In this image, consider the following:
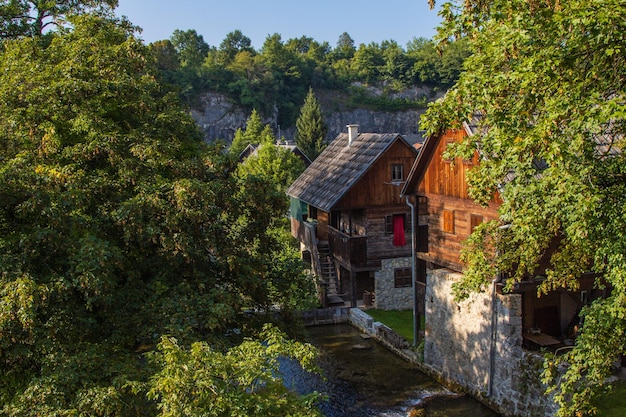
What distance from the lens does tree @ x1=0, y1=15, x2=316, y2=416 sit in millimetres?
10148

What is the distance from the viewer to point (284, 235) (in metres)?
35.0

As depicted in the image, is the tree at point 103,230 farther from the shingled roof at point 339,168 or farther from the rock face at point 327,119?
the rock face at point 327,119

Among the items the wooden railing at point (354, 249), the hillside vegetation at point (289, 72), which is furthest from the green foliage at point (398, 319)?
the hillside vegetation at point (289, 72)

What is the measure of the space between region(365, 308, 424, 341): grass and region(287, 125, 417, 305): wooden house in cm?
130

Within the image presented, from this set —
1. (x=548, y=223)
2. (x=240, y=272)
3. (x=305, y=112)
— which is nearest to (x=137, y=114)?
(x=240, y=272)

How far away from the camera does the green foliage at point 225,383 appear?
8.33 meters

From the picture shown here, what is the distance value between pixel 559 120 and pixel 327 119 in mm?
97910

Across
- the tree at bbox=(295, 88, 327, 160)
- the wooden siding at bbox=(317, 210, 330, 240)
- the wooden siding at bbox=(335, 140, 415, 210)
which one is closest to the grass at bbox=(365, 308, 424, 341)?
the wooden siding at bbox=(335, 140, 415, 210)

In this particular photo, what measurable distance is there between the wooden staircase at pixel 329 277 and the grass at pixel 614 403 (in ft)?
47.6

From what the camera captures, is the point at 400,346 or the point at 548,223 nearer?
the point at 548,223

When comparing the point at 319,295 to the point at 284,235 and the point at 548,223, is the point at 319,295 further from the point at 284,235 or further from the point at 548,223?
the point at 548,223

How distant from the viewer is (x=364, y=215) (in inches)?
1105

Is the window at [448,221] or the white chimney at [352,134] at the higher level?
the white chimney at [352,134]

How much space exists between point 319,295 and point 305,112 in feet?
A: 159
